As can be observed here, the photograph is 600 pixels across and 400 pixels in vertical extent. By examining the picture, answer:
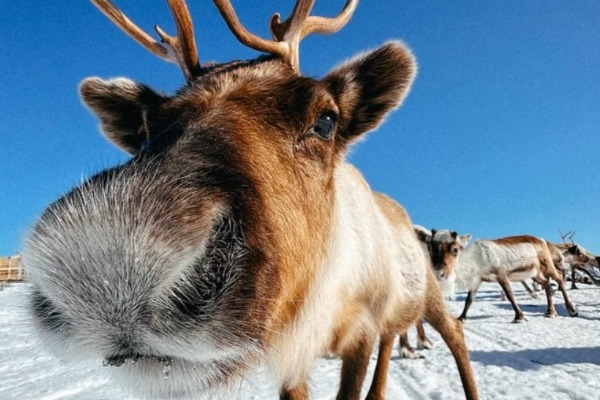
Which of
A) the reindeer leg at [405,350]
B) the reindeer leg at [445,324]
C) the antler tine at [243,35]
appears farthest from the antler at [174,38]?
the reindeer leg at [405,350]

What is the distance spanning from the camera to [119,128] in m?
3.10

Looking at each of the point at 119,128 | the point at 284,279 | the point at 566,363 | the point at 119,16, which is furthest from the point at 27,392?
the point at 566,363

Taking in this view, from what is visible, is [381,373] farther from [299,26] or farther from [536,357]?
[536,357]

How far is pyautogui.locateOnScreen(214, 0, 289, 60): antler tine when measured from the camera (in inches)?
100

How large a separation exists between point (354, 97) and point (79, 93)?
1.95 m

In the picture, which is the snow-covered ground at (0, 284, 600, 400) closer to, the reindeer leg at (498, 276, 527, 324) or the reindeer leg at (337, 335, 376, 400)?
the reindeer leg at (337, 335, 376, 400)

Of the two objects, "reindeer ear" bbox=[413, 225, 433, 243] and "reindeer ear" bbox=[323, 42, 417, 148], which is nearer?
"reindeer ear" bbox=[323, 42, 417, 148]

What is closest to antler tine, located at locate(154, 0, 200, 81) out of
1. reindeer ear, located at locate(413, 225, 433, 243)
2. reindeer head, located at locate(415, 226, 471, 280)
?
reindeer head, located at locate(415, 226, 471, 280)

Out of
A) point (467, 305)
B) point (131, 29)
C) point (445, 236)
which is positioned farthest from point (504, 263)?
point (131, 29)

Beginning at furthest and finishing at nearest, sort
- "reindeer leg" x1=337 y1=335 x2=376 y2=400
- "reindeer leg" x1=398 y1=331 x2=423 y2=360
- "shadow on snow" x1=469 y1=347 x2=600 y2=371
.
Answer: "reindeer leg" x1=398 y1=331 x2=423 y2=360 → "shadow on snow" x1=469 y1=347 x2=600 y2=371 → "reindeer leg" x1=337 y1=335 x2=376 y2=400

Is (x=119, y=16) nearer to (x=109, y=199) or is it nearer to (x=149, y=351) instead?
(x=109, y=199)

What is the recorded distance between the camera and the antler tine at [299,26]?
304 cm

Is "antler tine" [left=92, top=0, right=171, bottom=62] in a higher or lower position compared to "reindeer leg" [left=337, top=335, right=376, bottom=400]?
higher

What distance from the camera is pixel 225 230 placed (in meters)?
1.37
